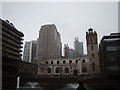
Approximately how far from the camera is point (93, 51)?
7394cm

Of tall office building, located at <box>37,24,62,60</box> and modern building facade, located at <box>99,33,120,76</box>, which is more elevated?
tall office building, located at <box>37,24,62,60</box>

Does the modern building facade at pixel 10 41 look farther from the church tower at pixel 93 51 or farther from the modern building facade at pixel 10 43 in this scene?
the church tower at pixel 93 51

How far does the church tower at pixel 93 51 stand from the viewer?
72250 millimetres

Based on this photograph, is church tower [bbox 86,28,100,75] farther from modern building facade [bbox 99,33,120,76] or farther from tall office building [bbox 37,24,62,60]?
tall office building [bbox 37,24,62,60]

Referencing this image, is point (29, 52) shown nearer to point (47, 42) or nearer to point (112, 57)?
point (47, 42)

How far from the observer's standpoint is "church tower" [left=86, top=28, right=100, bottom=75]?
72250mm

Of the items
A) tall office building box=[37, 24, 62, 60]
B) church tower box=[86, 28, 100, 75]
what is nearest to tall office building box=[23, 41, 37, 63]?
tall office building box=[37, 24, 62, 60]

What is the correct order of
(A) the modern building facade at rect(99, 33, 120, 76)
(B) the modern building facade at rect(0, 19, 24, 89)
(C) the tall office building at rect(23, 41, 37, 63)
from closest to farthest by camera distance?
1. (A) the modern building facade at rect(99, 33, 120, 76)
2. (B) the modern building facade at rect(0, 19, 24, 89)
3. (C) the tall office building at rect(23, 41, 37, 63)

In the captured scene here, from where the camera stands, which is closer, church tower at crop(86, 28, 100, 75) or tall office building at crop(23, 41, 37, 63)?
church tower at crop(86, 28, 100, 75)

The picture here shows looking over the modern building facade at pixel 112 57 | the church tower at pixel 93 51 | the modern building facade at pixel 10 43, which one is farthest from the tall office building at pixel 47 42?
the modern building facade at pixel 112 57

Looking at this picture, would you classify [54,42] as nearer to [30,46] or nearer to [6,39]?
[30,46]

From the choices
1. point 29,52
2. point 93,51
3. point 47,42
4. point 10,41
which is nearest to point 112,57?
point 93,51

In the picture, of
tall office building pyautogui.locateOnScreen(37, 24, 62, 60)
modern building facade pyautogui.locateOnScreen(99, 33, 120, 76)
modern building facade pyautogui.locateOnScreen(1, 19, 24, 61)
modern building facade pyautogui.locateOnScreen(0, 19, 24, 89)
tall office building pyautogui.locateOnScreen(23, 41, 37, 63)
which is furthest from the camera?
tall office building pyautogui.locateOnScreen(23, 41, 37, 63)

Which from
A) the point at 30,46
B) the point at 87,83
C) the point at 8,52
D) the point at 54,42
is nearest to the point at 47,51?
the point at 54,42
